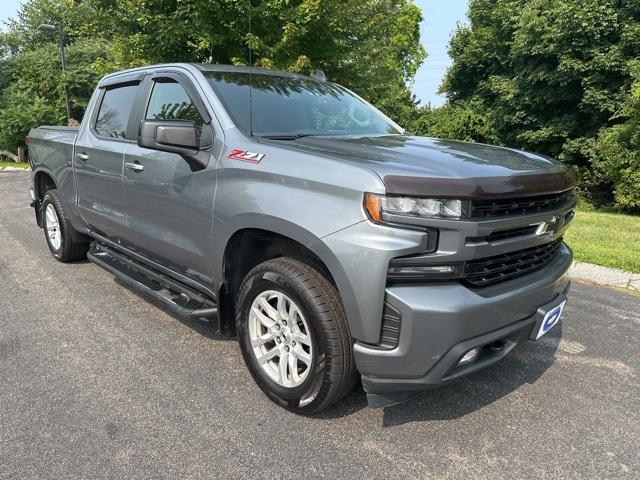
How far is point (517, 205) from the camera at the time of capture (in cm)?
233

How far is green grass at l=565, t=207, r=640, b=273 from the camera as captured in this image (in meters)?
5.39

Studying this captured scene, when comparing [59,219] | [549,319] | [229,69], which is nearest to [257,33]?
[59,219]

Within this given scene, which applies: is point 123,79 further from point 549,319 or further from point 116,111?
point 549,319

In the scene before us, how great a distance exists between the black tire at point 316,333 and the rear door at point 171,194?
0.60 m

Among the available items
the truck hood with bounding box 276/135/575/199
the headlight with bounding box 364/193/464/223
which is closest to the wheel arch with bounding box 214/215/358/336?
the headlight with bounding box 364/193/464/223

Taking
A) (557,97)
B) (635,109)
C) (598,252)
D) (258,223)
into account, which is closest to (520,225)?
(258,223)

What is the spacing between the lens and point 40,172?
18.3 feet

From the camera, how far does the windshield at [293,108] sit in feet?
10.1

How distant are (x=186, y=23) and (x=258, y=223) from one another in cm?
810

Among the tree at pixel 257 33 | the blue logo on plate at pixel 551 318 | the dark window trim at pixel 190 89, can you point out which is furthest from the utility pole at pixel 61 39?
the blue logo on plate at pixel 551 318

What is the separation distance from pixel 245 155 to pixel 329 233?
2.62 feet

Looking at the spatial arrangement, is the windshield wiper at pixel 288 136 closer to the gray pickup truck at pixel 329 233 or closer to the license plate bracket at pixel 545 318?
the gray pickup truck at pixel 329 233

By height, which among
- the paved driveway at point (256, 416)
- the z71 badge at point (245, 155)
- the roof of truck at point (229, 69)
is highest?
the roof of truck at point (229, 69)

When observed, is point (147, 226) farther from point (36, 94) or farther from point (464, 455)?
point (36, 94)
